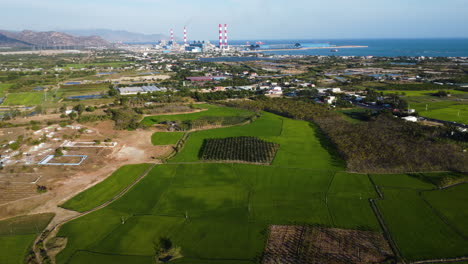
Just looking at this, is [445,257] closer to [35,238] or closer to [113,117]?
[35,238]

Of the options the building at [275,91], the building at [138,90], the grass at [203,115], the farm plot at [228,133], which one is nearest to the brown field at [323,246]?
the farm plot at [228,133]

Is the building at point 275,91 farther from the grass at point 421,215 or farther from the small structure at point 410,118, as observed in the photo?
the grass at point 421,215

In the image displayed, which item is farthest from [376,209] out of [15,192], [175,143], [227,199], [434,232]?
[15,192]

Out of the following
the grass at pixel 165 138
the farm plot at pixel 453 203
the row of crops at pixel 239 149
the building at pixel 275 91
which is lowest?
the farm plot at pixel 453 203

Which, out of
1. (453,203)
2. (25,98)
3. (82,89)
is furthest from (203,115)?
(25,98)

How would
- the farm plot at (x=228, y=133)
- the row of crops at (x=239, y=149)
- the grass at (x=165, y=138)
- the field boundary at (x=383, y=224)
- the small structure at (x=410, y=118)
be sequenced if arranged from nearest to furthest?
the field boundary at (x=383, y=224) < the row of crops at (x=239, y=149) < the farm plot at (x=228, y=133) < the grass at (x=165, y=138) < the small structure at (x=410, y=118)

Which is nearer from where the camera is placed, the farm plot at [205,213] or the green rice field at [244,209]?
the green rice field at [244,209]

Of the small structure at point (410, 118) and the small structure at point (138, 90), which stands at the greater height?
the small structure at point (138, 90)

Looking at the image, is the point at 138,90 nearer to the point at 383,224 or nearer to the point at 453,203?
the point at 383,224
